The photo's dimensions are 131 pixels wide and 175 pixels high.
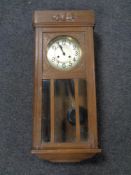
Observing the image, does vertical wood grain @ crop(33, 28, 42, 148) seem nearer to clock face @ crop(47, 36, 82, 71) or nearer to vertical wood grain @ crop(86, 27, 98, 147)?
clock face @ crop(47, 36, 82, 71)

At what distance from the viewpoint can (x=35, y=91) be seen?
0.87 meters

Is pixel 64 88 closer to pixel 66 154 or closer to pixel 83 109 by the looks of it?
pixel 83 109

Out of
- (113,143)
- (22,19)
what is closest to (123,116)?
(113,143)

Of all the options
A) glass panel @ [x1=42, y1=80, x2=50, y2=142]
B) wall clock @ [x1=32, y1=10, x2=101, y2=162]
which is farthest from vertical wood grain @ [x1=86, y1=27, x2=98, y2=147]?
glass panel @ [x1=42, y1=80, x2=50, y2=142]

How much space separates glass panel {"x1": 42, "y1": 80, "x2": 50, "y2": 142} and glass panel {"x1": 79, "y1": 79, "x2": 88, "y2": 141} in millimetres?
89

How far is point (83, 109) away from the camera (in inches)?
34.3

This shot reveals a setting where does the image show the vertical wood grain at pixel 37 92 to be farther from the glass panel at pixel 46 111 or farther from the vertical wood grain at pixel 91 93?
the vertical wood grain at pixel 91 93

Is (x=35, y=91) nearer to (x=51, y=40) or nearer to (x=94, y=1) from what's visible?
(x=51, y=40)

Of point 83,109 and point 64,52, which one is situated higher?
point 64,52

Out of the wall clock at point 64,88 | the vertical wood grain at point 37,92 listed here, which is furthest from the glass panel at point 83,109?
the vertical wood grain at point 37,92

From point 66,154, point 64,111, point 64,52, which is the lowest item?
point 66,154

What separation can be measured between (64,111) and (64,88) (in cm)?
6

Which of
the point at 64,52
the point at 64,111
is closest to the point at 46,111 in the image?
the point at 64,111

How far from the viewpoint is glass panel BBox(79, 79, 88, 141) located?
0.86 m
